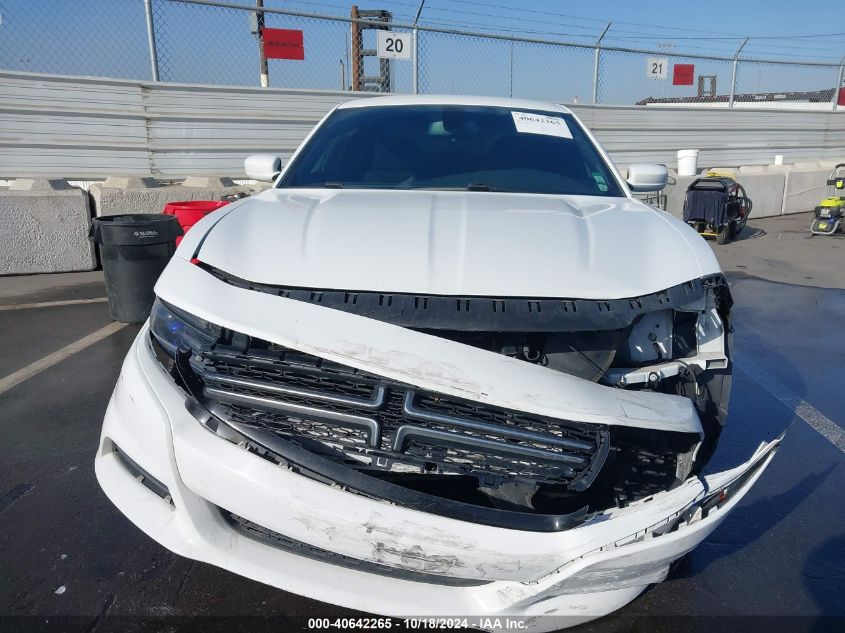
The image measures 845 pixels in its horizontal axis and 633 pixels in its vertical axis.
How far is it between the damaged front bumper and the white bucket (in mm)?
10740

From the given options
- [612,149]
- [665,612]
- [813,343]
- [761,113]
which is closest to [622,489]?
[665,612]

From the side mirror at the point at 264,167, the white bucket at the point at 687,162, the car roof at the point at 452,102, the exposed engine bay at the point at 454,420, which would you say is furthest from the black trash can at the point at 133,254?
the white bucket at the point at 687,162

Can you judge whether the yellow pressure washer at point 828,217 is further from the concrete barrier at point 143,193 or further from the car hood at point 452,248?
the car hood at point 452,248

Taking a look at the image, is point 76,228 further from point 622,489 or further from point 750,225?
point 750,225

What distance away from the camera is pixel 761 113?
1407 centimetres

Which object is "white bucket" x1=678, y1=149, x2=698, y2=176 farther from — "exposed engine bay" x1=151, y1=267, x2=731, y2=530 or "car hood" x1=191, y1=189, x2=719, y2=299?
"exposed engine bay" x1=151, y1=267, x2=731, y2=530

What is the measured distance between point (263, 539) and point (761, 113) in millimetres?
15314

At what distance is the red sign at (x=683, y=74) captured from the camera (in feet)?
43.6

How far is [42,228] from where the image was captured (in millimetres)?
6949

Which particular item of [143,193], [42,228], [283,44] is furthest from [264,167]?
[283,44]

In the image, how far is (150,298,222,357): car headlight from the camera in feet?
6.30

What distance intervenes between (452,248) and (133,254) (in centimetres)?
370

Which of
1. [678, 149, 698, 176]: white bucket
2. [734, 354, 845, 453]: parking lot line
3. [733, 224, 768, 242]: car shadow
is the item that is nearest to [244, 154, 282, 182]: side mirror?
[734, 354, 845, 453]: parking lot line

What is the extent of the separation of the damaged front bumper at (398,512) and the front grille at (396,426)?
23 mm
